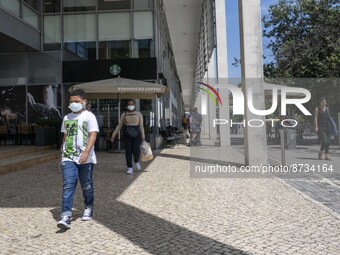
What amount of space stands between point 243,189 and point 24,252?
4430mm

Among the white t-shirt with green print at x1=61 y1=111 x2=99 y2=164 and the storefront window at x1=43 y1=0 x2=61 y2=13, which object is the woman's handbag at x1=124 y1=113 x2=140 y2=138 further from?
the storefront window at x1=43 y1=0 x2=61 y2=13

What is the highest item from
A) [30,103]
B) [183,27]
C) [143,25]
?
[183,27]

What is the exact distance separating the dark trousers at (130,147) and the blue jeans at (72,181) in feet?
13.1

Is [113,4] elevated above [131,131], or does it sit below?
above

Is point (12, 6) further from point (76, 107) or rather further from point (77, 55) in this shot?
point (76, 107)

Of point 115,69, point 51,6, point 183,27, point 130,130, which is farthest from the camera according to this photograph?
point 183,27

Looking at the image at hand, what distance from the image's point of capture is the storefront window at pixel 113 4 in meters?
18.1

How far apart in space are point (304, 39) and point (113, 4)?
8939 millimetres

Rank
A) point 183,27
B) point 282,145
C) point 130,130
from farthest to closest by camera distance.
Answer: point 183,27 → point 282,145 → point 130,130

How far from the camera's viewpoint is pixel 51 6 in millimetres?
18250

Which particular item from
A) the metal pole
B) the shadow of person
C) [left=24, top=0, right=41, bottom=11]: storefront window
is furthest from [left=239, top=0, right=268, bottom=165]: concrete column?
[left=24, top=0, right=41, bottom=11]: storefront window

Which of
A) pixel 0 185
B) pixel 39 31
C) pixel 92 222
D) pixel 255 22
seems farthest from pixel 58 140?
pixel 92 222

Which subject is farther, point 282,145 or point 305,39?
point 305,39

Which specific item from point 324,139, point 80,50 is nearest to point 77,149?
point 324,139
